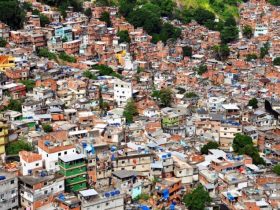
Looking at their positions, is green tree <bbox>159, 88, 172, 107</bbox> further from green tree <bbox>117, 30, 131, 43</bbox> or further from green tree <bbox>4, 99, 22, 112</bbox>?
green tree <bbox>117, 30, 131, 43</bbox>

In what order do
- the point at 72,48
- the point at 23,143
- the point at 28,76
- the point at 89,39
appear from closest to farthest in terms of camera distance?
the point at 23,143, the point at 28,76, the point at 72,48, the point at 89,39

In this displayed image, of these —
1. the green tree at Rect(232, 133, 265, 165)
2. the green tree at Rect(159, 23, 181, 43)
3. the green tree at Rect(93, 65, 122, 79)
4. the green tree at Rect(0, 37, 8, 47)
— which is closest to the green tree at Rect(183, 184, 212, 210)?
the green tree at Rect(232, 133, 265, 165)

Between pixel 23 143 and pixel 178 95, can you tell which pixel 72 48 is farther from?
pixel 23 143

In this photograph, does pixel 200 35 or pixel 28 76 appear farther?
pixel 200 35

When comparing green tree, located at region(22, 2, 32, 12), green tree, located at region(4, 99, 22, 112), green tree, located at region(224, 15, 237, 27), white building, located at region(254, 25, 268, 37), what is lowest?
green tree, located at region(4, 99, 22, 112)

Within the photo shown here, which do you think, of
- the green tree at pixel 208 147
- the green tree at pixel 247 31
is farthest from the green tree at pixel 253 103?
the green tree at pixel 247 31

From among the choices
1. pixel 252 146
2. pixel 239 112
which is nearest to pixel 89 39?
pixel 239 112
